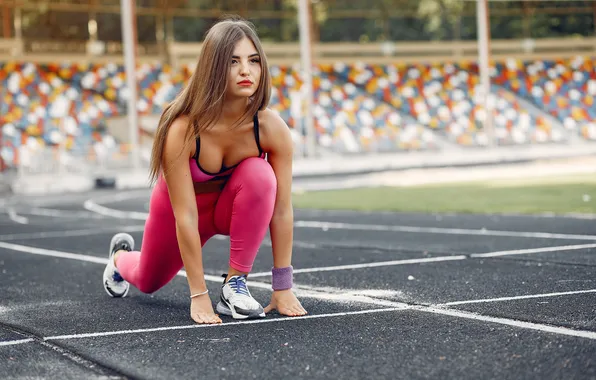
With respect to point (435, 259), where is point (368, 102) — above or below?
below

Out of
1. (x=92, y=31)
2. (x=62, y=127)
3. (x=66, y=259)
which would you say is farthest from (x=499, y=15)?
(x=66, y=259)

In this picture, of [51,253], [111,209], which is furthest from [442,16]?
[51,253]

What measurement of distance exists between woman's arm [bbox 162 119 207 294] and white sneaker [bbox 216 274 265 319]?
13cm

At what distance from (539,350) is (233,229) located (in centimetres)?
167

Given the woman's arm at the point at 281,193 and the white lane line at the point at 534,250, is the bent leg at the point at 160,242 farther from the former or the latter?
the white lane line at the point at 534,250

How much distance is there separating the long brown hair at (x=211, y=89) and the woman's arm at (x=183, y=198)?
0.04 m

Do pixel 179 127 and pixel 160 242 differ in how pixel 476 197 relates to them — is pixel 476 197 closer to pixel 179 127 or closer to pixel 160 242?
pixel 160 242

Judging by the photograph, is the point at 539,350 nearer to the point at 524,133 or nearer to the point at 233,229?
the point at 233,229

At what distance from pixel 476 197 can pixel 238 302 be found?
34.3 feet

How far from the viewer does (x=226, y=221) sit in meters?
4.76

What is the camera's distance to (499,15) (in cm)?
5125

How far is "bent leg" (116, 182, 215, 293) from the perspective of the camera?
482 centimetres

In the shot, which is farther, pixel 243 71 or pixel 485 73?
pixel 485 73

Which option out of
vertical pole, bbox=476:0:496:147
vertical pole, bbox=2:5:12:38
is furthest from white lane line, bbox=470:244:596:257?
vertical pole, bbox=2:5:12:38
